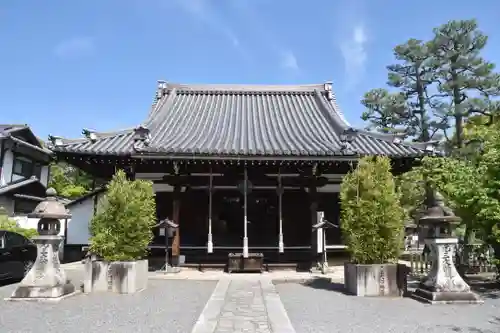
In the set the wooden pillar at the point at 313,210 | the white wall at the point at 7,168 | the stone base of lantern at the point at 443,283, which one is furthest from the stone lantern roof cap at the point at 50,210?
the white wall at the point at 7,168

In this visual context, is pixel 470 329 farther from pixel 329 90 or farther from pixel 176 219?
pixel 329 90

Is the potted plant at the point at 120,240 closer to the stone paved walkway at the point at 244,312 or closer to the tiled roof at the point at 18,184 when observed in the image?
the stone paved walkway at the point at 244,312

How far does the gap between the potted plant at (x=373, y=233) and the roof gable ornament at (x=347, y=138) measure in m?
3.79

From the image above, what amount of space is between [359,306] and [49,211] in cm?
720

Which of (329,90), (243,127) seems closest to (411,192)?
(329,90)

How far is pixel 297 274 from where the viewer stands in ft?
41.7

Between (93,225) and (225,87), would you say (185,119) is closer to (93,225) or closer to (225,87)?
(225,87)

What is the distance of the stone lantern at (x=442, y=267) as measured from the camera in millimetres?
8016

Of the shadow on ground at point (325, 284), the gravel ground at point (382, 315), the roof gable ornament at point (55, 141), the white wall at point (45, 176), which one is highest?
the white wall at point (45, 176)

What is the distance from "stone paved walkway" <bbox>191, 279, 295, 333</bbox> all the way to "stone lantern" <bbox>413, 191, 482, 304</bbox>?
3.36 m

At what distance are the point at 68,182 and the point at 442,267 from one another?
32.8 m

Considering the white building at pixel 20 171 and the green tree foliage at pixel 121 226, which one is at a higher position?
the white building at pixel 20 171

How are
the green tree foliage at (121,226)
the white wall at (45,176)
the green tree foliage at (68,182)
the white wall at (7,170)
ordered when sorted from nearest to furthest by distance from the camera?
1. the green tree foliage at (121,226)
2. the white wall at (7,170)
3. the white wall at (45,176)
4. the green tree foliage at (68,182)

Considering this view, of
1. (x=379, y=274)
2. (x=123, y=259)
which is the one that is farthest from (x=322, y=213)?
(x=123, y=259)
